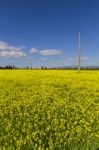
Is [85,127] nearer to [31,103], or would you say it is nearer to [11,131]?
[11,131]

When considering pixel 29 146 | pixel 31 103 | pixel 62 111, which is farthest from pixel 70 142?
pixel 31 103

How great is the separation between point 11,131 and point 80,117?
3164mm

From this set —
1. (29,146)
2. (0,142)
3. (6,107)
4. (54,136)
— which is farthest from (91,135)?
(6,107)

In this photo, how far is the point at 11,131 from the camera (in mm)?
8516

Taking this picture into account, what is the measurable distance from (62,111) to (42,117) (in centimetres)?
153

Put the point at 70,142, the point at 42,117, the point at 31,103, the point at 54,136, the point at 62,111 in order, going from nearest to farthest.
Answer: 1. the point at 70,142
2. the point at 54,136
3. the point at 42,117
4. the point at 62,111
5. the point at 31,103

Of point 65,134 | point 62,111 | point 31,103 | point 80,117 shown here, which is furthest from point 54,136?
point 31,103

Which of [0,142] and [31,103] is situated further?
[31,103]

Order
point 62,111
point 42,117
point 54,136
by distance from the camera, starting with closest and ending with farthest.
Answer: point 54,136
point 42,117
point 62,111

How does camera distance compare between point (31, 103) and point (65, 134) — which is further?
point (31, 103)

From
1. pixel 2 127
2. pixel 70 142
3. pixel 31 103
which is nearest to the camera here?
pixel 70 142

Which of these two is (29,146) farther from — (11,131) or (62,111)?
(62,111)

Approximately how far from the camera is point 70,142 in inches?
314

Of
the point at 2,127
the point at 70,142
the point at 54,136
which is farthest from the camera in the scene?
the point at 2,127
